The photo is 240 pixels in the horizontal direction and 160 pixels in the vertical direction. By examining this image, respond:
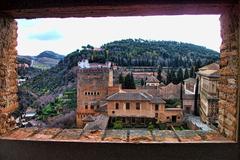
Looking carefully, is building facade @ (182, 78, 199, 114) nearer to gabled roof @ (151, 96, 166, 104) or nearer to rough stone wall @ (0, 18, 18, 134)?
gabled roof @ (151, 96, 166, 104)

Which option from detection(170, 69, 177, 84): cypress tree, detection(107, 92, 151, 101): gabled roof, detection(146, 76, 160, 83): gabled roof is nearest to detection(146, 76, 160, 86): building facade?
detection(146, 76, 160, 83): gabled roof

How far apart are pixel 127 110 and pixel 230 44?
2057 cm

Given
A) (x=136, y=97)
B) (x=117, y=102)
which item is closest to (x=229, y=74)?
(x=136, y=97)

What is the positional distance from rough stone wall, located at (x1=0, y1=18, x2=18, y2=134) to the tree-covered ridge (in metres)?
12.6

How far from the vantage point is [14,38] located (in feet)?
8.57

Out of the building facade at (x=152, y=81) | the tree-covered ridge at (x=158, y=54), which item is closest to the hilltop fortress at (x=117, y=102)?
the building facade at (x=152, y=81)

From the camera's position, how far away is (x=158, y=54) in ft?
50.4

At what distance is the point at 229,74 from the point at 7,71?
5.92 feet

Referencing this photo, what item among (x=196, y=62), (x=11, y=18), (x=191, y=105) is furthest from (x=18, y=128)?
(x=191, y=105)

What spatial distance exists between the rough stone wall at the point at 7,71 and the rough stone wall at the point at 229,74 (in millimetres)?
1791

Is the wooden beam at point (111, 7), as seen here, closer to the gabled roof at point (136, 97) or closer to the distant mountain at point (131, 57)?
the distant mountain at point (131, 57)

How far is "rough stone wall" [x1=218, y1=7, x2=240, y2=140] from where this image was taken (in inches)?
80.7

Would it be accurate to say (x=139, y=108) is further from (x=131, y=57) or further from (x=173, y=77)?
(x=131, y=57)

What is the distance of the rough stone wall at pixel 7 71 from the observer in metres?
2.35
